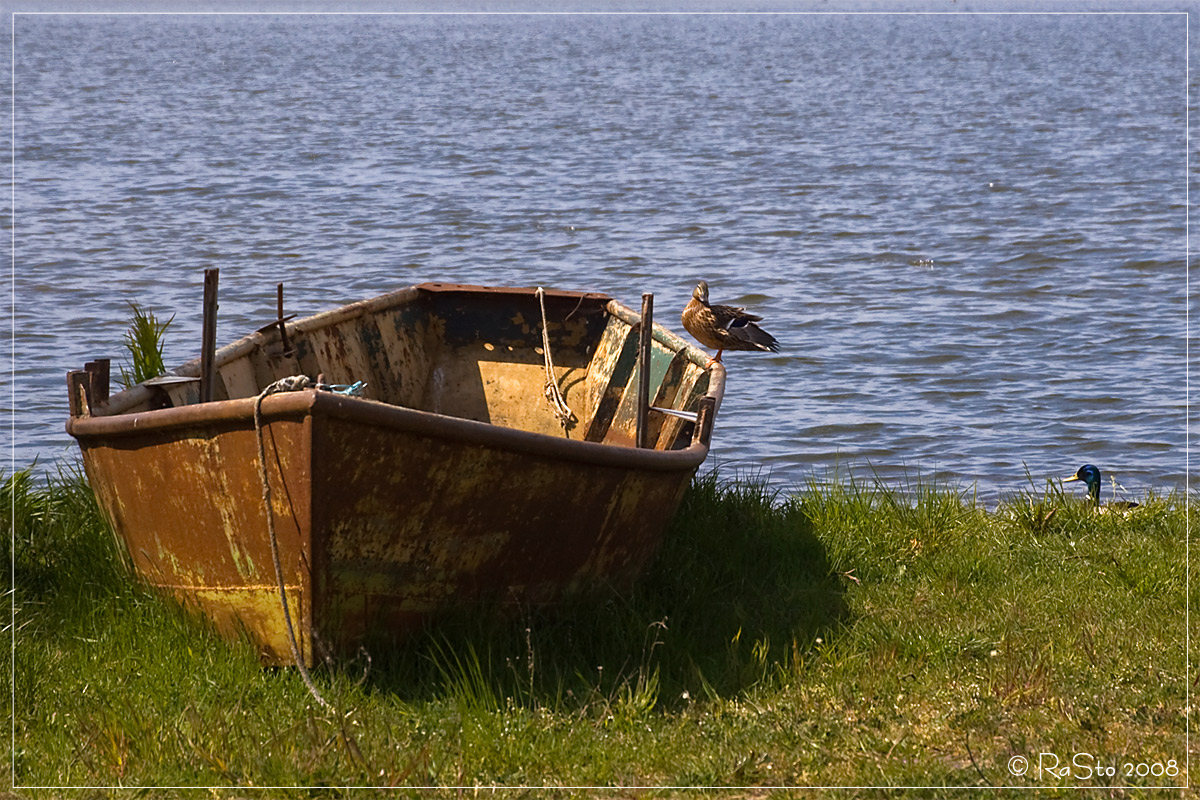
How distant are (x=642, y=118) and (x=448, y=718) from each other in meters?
25.1

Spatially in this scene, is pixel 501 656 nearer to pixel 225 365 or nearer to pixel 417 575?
pixel 417 575

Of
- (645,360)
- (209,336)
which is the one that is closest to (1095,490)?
(645,360)

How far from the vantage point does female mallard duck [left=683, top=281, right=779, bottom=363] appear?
720cm

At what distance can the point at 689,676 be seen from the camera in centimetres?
534

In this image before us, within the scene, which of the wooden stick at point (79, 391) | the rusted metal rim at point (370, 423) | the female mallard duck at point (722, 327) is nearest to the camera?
the rusted metal rim at point (370, 423)

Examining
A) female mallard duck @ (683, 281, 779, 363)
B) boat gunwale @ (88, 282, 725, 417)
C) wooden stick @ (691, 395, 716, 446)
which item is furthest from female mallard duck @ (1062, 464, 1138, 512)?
wooden stick @ (691, 395, 716, 446)

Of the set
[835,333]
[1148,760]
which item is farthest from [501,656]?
[835,333]

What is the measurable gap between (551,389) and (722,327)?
122cm

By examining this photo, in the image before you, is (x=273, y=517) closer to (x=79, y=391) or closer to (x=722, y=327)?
(x=79, y=391)

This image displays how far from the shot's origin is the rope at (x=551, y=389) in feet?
25.4

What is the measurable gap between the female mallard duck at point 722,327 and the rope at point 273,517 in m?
2.69

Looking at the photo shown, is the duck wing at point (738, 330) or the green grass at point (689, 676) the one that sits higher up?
the duck wing at point (738, 330)

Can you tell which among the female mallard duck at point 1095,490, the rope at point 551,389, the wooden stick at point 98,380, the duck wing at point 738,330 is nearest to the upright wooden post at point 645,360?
the duck wing at point 738,330

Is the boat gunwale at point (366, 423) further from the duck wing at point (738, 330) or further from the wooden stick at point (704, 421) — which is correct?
the duck wing at point (738, 330)
